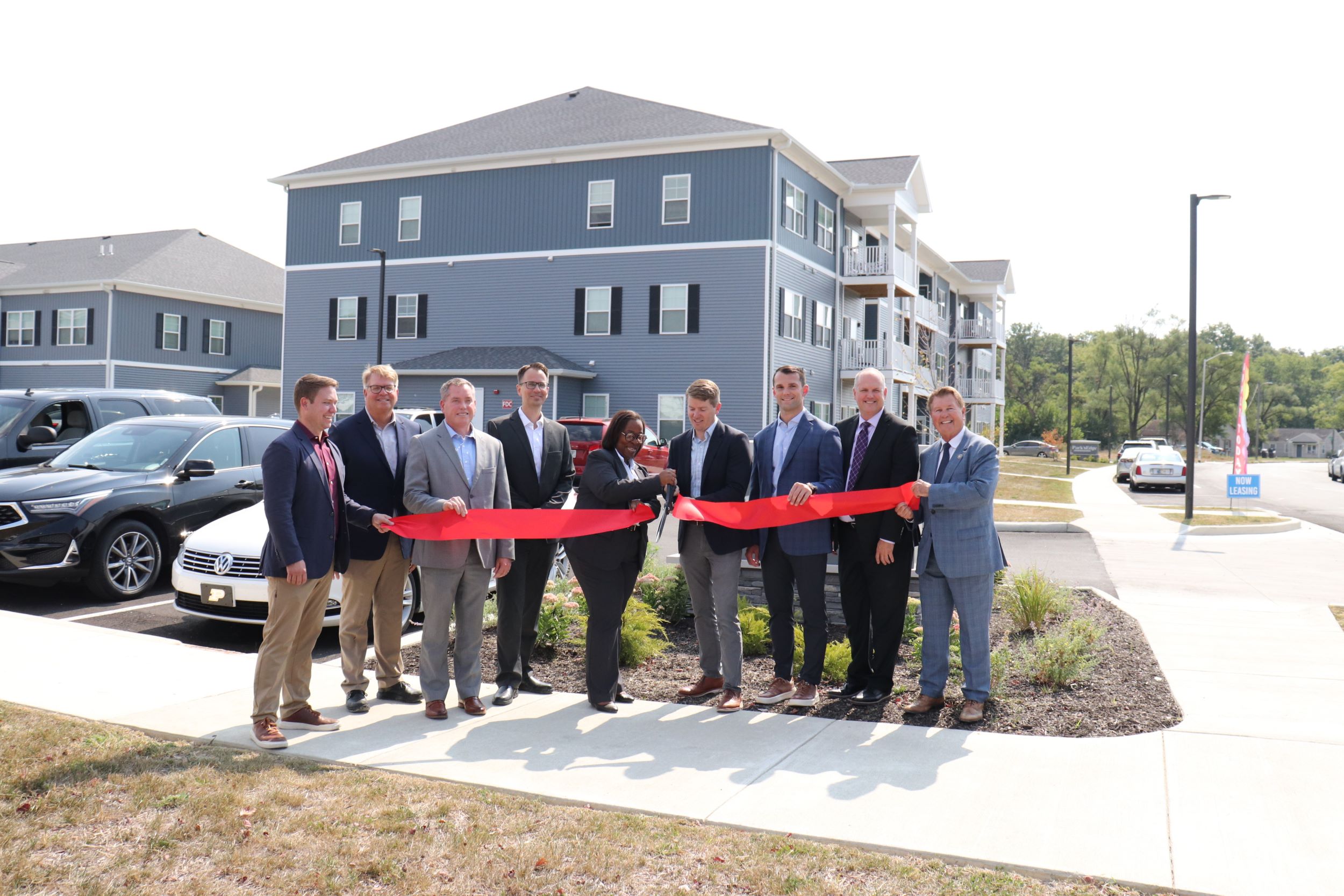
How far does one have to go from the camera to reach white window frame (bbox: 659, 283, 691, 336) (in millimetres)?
29750

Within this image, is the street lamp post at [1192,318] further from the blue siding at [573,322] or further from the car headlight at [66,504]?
the car headlight at [66,504]

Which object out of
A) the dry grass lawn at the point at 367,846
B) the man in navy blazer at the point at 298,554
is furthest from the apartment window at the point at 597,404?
the dry grass lawn at the point at 367,846

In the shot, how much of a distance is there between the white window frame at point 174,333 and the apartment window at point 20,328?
597 cm

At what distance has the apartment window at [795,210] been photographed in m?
29.8

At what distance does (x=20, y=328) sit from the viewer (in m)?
43.5

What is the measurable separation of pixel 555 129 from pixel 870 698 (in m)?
28.4

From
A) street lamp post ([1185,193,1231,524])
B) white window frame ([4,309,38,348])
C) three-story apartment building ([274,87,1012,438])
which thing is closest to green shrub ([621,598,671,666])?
street lamp post ([1185,193,1231,524])

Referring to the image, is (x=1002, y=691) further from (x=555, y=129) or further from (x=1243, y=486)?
(x=555, y=129)

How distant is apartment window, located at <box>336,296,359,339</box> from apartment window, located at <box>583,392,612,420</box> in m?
8.67

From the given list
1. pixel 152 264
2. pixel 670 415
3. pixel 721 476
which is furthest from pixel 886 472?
pixel 152 264

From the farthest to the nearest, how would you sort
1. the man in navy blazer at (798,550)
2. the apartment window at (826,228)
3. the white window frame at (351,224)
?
the white window frame at (351,224) → the apartment window at (826,228) → the man in navy blazer at (798,550)

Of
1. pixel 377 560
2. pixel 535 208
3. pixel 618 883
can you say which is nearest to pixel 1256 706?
pixel 618 883

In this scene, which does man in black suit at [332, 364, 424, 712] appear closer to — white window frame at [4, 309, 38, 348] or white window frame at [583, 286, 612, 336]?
white window frame at [583, 286, 612, 336]

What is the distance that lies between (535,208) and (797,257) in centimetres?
823
